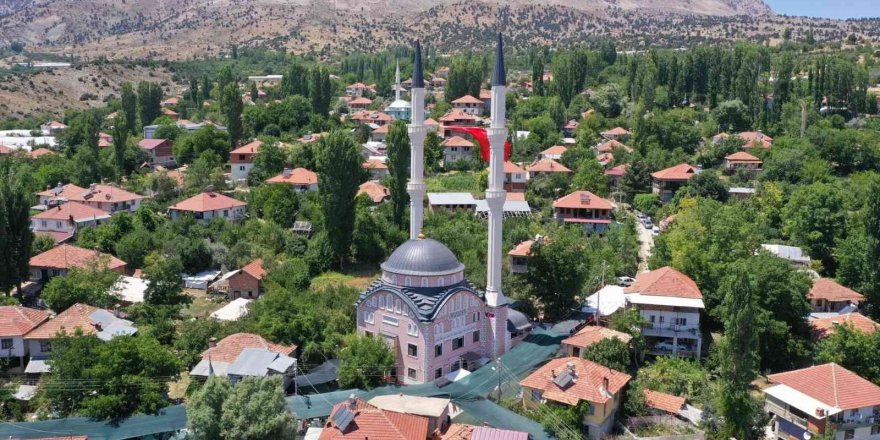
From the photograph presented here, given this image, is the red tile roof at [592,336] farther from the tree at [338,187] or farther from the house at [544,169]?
the house at [544,169]

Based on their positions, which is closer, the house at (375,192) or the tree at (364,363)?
the tree at (364,363)

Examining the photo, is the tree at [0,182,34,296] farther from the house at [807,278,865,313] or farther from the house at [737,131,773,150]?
the house at [737,131,773,150]

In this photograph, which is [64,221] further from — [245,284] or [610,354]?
[610,354]

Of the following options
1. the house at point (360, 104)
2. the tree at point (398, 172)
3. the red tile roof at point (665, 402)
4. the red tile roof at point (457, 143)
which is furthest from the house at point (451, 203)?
the house at point (360, 104)

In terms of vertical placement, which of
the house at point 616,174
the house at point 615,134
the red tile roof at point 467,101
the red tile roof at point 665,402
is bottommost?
the red tile roof at point 665,402

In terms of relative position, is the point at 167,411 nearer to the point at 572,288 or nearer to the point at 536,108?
the point at 572,288

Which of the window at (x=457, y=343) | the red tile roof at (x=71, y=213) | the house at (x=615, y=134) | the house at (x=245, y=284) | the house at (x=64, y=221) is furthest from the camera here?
the house at (x=615, y=134)

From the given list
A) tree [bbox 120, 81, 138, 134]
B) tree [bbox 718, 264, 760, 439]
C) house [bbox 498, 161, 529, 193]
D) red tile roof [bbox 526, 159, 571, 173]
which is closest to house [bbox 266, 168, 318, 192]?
house [bbox 498, 161, 529, 193]
